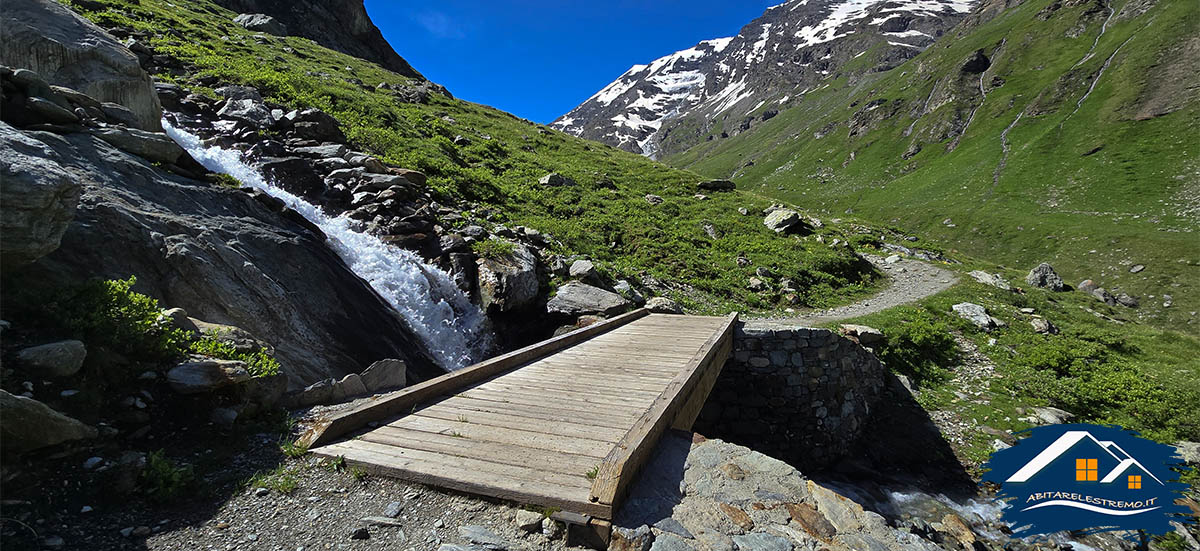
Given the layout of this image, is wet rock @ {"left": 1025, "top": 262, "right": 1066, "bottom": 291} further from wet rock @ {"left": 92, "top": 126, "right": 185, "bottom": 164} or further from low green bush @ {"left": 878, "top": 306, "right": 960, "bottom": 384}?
wet rock @ {"left": 92, "top": 126, "right": 185, "bottom": 164}

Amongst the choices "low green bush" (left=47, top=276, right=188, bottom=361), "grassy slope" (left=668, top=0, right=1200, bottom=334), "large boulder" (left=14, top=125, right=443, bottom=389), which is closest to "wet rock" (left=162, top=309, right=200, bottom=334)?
"low green bush" (left=47, top=276, right=188, bottom=361)

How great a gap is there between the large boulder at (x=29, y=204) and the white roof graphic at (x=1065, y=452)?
17384mm

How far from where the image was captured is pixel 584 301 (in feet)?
53.2

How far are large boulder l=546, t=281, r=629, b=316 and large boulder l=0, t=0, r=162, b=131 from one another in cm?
1200

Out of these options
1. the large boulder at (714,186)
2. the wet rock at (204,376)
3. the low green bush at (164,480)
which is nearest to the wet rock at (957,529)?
the low green bush at (164,480)

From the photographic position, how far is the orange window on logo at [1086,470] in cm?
968

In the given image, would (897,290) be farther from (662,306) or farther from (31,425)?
(31,425)

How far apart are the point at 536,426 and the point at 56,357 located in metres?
5.14

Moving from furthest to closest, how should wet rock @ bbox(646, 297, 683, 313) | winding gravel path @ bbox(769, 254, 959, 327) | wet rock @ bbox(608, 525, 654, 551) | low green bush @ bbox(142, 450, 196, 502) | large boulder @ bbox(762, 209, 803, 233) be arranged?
large boulder @ bbox(762, 209, 803, 233), winding gravel path @ bbox(769, 254, 959, 327), wet rock @ bbox(646, 297, 683, 313), low green bush @ bbox(142, 450, 196, 502), wet rock @ bbox(608, 525, 654, 551)

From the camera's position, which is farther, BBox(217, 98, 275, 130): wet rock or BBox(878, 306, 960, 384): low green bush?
BBox(217, 98, 275, 130): wet rock

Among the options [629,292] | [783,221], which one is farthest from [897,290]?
[629,292]

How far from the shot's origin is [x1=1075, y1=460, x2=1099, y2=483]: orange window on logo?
31.8 ft

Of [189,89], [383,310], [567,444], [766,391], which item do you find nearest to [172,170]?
[383,310]

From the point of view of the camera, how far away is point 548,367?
9.80 metres
